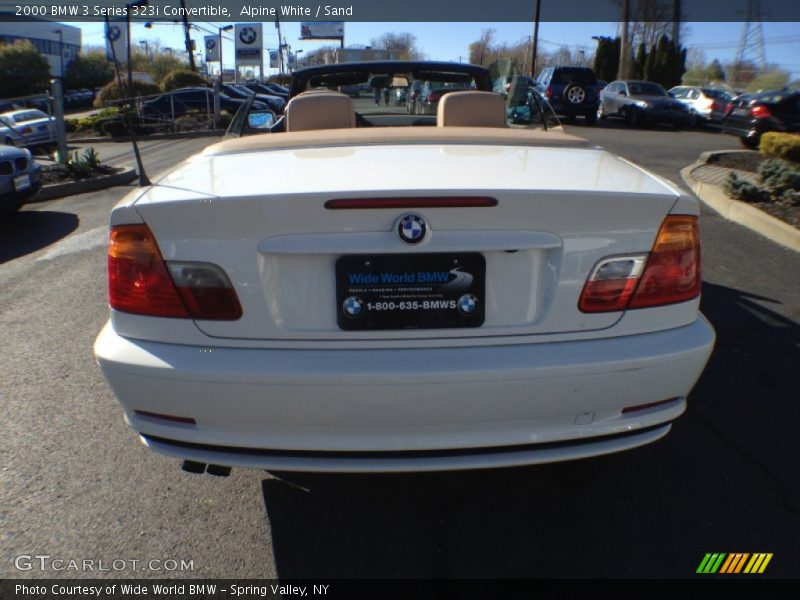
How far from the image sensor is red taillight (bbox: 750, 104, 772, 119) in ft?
47.7

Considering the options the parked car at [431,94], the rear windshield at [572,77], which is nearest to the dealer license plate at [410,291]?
the parked car at [431,94]

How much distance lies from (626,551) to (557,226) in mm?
1186

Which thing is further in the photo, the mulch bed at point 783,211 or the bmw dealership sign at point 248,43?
the bmw dealership sign at point 248,43

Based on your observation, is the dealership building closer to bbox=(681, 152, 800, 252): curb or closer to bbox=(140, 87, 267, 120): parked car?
bbox=(140, 87, 267, 120): parked car

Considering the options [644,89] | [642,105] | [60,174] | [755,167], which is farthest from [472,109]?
[644,89]

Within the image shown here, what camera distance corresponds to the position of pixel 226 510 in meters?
2.59

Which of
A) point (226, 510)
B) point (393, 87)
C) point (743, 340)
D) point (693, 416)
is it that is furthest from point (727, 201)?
point (226, 510)

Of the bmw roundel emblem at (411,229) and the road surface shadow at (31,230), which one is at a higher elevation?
the bmw roundel emblem at (411,229)

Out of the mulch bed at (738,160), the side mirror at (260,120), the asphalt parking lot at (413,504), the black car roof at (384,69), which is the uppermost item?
the black car roof at (384,69)

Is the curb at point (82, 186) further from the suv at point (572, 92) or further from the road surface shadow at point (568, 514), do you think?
the suv at point (572, 92)

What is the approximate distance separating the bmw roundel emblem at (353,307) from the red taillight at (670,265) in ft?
2.89

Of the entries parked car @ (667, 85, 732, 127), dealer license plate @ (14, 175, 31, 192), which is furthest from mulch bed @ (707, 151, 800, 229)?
parked car @ (667, 85, 732, 127)

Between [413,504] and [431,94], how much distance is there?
324 cm

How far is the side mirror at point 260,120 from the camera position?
4157mm
